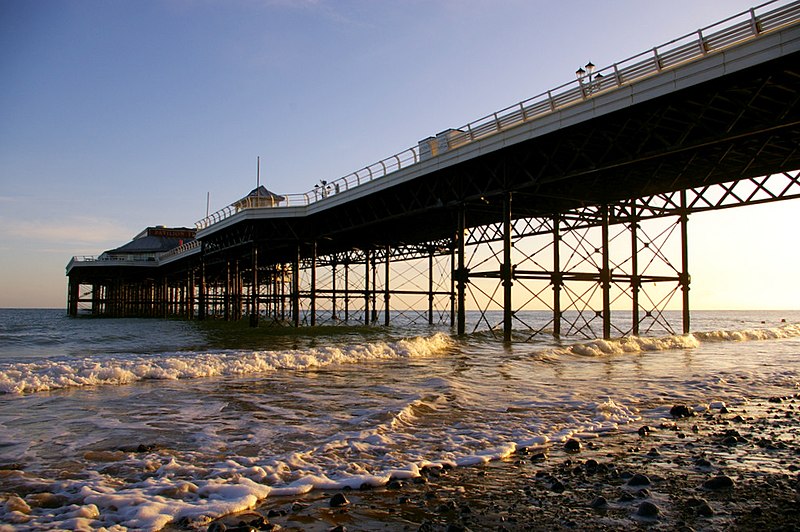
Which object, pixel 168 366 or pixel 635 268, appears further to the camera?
pixel 635 268

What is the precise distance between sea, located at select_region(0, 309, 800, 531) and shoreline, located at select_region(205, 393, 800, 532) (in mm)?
341

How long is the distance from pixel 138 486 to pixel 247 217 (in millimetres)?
35523

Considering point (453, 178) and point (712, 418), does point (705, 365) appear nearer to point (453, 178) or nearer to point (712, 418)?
point (712, 418)

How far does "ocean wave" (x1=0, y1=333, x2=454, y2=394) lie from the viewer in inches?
466

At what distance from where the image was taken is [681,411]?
343 inches

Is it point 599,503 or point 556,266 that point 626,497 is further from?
point 556,266

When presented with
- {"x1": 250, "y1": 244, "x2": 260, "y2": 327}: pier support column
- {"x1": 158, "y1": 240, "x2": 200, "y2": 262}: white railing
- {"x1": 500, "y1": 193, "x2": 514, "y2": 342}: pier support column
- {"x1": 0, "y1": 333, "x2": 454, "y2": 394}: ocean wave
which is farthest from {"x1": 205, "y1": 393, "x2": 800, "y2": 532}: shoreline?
{"x1": 158, "y1": 240, "x2": 200, "y2": 262}: white railing

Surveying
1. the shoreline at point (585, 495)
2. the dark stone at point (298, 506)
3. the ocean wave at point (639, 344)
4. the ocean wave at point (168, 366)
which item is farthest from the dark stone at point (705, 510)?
the ocean wave at point (639, 344)

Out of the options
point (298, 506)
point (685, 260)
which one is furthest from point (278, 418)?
point (685, 260)

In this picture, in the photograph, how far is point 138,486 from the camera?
5203mm

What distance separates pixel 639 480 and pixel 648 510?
0.83m

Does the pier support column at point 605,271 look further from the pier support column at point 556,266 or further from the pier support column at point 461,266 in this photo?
the pier support column at point 461,266

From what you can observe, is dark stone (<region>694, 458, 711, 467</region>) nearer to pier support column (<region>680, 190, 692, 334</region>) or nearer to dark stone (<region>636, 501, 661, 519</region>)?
dark stone (<region>636, 501, 661, 519</region>)

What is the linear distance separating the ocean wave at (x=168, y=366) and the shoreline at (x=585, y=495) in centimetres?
925
